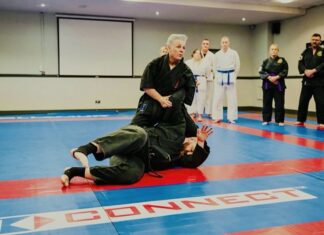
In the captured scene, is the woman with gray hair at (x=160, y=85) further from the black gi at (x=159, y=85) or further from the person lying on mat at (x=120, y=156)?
the person lying on mat at (x=120, y=156)

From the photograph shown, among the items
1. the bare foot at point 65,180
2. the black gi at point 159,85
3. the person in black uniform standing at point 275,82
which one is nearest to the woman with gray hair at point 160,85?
the black gi at point 159,85

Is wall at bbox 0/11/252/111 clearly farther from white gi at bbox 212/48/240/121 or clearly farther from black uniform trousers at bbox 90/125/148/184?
black uniform trousers at bbox 90/125/148/184

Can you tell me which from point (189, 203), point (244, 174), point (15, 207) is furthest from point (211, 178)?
point (15, 207)

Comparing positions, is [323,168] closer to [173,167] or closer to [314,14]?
[173,167]

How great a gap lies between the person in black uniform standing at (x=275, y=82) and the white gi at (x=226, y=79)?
0.65m

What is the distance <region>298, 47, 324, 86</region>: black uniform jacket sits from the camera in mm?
6391

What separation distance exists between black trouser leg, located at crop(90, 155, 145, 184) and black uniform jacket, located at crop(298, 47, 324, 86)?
472cm

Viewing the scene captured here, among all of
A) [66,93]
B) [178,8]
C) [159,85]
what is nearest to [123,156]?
[159,85]

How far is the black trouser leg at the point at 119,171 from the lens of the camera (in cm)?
274

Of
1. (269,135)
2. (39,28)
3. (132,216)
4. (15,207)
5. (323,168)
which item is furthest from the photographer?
(39,28)

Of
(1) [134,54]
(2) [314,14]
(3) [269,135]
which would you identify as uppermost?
(2) [314,14]

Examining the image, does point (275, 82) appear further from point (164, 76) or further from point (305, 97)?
point (164, 76)

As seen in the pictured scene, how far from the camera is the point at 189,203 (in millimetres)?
2377

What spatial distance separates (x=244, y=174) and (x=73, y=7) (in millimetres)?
7175
